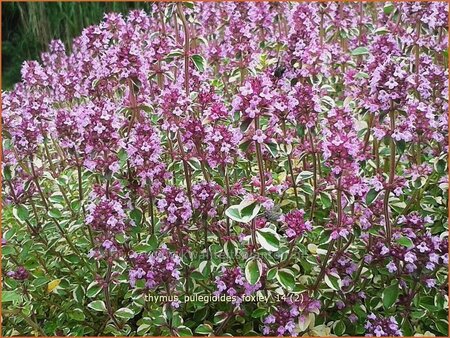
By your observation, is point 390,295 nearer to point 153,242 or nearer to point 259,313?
point 259,313

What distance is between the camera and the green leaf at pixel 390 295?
203 cm

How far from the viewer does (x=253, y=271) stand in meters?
1.89

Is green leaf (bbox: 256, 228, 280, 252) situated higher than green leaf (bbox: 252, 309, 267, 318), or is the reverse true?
green leaf (bbox: 256, 228, 280, 252)

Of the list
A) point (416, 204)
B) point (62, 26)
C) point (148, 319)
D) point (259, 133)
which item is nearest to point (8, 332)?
point (148, 319)

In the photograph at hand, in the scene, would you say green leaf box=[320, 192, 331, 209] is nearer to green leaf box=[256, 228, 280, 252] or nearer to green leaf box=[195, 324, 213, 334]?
green leaf box=[256, 228, 280, 252]

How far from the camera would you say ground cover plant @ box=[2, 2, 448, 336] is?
1989 millimetres

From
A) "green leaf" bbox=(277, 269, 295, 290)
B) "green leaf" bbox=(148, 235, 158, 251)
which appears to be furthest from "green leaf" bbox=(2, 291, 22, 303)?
"green leaf" bbox=(277, 269, 295, 290)

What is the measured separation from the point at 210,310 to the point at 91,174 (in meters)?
→ 0.81

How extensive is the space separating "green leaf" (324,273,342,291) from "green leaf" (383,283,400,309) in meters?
0.18

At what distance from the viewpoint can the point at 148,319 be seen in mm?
2139

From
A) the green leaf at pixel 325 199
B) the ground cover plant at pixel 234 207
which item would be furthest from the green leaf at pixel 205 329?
the green leaf at pixel 325 199

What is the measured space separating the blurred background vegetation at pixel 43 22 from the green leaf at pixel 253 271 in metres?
6.16

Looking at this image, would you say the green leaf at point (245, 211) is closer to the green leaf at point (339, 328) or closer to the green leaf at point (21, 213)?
the green leaf at point (339, 328)

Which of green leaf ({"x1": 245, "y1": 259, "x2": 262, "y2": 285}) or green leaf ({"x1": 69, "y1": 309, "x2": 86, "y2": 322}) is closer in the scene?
green leaf ({"x1": 245, "y1": 259, "x2": 262, "y2": 285})
